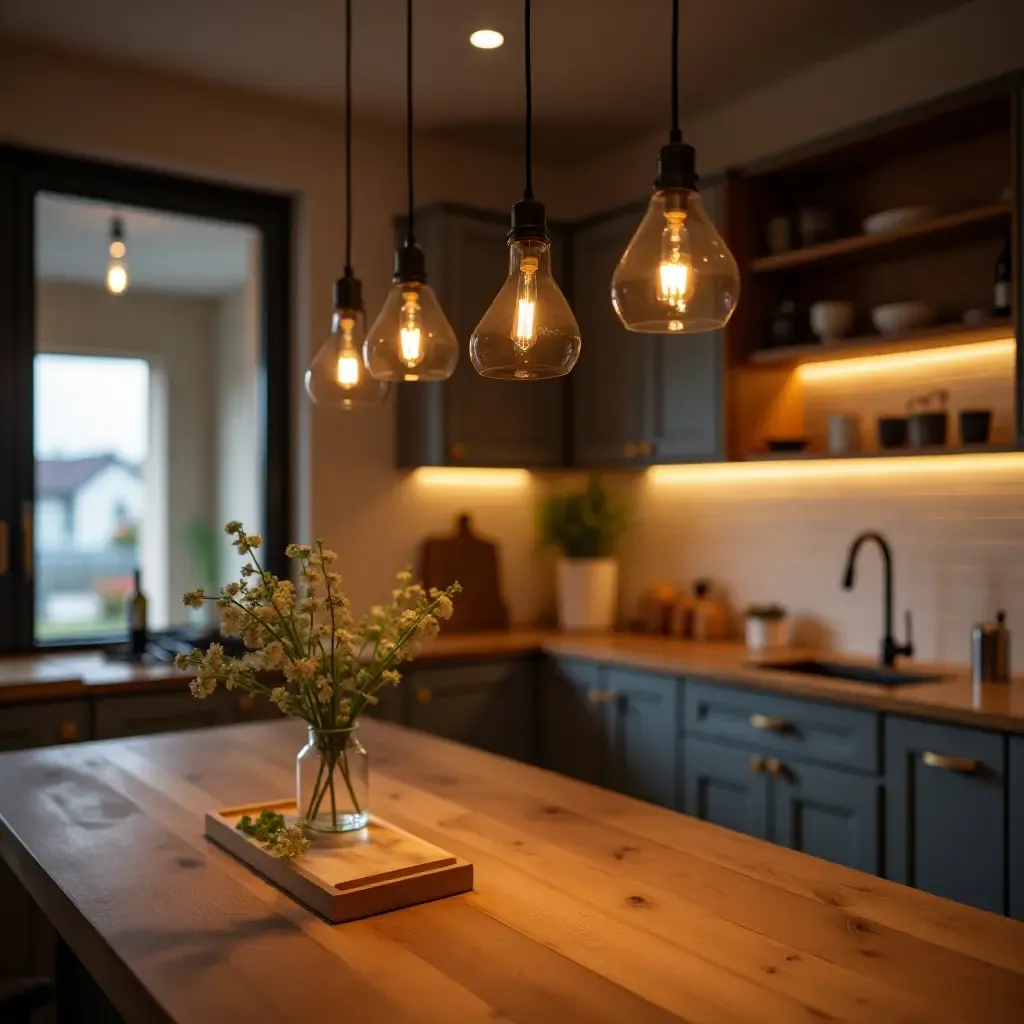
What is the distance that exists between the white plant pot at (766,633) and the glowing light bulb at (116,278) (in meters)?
2.68

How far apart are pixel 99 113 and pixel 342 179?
88cm

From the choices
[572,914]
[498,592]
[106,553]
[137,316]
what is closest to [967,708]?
[572,914]

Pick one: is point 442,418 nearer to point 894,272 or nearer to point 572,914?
point 894,272

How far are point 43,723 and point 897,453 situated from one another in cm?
252

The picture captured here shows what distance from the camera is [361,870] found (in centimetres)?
153

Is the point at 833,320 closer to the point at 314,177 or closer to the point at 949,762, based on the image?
the point at 949,762

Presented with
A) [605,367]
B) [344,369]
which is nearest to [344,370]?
[344,369]

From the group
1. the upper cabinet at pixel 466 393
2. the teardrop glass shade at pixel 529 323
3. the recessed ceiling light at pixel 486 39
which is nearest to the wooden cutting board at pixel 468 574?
the upper cabinet at pixel 466 393

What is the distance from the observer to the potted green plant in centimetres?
429

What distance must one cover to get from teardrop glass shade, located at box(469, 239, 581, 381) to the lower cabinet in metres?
2.09

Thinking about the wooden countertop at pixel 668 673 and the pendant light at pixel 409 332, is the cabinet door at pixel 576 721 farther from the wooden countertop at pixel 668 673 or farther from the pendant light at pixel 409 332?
the pendant light at pixel 409 332

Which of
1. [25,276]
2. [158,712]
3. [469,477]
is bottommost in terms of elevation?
[158,712]

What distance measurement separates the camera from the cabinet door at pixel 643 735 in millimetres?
3449

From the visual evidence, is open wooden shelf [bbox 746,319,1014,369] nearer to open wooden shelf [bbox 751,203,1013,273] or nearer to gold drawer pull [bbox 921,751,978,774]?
open wooden shelf [bbox 751,203,1013,273]
